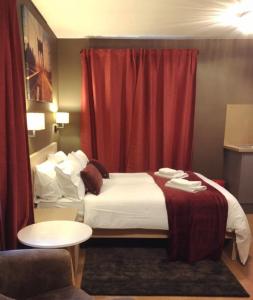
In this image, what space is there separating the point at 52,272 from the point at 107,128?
3071 mm

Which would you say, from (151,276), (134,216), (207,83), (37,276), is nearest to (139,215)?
(134,216)

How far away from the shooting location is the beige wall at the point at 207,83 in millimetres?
4238

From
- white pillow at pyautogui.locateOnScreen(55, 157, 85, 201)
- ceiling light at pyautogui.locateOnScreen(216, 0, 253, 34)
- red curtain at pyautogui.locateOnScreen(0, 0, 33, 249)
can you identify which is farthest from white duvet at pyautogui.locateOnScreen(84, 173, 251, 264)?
ceiling light at pyautogui.locateOnScreen(216, 0, 253, 34)

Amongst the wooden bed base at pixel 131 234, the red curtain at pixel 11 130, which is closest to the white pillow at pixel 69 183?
the wooden bed base at pixel 131 234

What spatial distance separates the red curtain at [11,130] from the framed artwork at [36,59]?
733 millimetres

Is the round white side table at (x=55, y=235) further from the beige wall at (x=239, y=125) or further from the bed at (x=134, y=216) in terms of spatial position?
the beige wall at (x=239, y=125)

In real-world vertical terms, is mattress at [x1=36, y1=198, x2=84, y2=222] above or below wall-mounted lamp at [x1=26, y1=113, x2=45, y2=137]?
below

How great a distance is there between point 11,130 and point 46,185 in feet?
2.94

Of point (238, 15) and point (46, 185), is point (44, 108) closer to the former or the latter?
point (46, 185)

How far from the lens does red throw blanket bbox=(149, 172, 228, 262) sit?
2.50 meters

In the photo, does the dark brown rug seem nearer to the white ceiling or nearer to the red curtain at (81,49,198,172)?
the red curtain at (81,49,198,172)

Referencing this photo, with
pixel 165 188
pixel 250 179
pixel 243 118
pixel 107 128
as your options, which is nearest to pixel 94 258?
pixel 165 188

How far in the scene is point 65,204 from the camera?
2605 mm

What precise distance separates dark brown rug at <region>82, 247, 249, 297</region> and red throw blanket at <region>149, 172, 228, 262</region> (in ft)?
0.39
